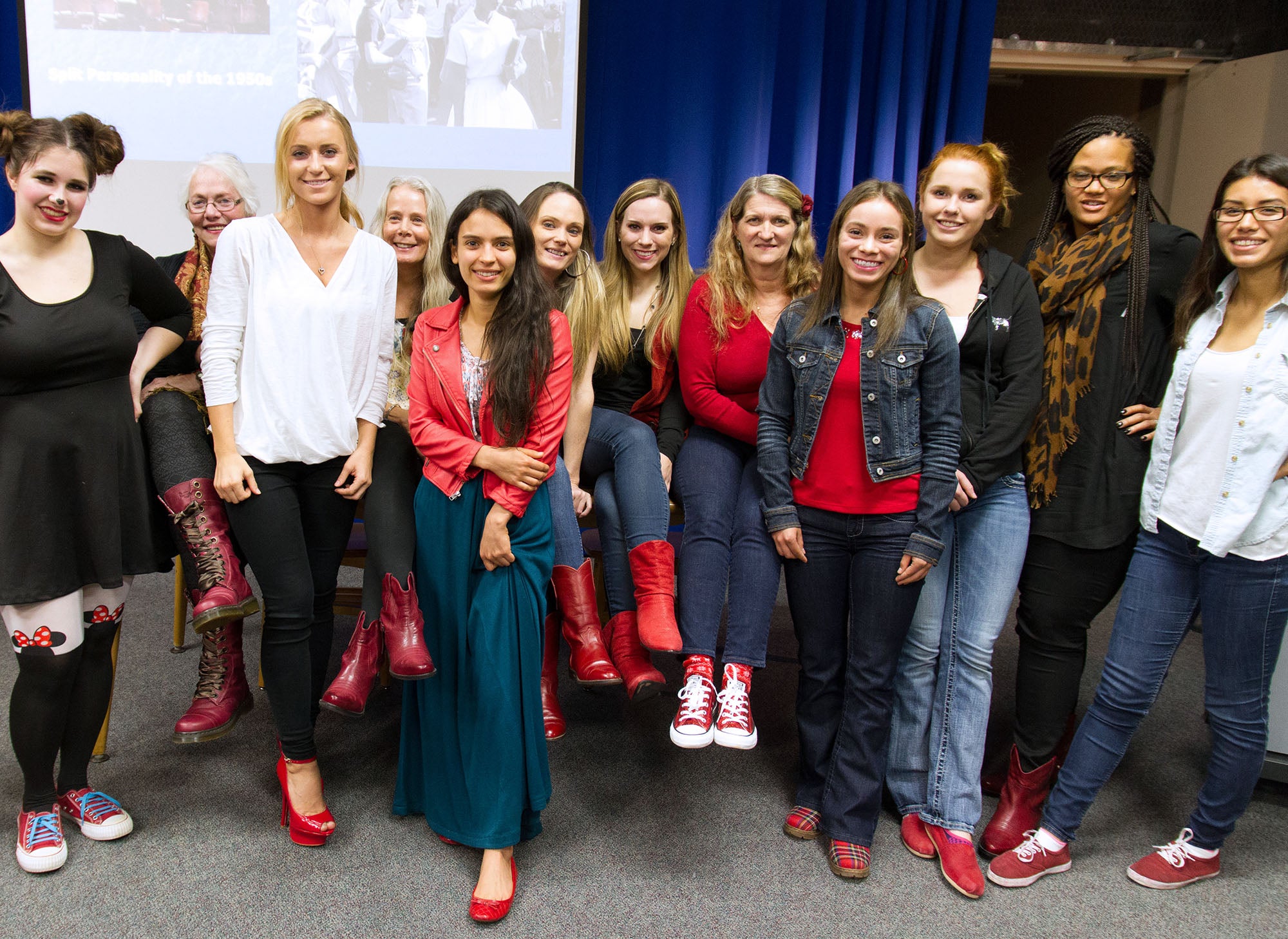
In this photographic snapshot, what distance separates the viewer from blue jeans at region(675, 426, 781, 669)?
2.15m

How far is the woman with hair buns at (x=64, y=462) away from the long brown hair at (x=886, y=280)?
1578 mm

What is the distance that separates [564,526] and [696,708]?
1.89 ft

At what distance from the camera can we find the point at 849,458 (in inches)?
79.4

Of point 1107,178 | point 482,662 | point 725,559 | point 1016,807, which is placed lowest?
point 1016,807

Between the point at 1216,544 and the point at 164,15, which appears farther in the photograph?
the point at 164,15

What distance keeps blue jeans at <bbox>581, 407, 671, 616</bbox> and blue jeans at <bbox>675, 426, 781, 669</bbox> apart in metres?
0.08

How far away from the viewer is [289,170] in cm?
198

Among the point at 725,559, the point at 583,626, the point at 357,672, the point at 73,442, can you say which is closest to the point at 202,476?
the point at 73,442

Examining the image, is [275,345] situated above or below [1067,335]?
below

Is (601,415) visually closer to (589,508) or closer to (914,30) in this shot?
→ (589,508)

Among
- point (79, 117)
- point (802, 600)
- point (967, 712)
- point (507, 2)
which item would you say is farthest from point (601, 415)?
point (507, 2)

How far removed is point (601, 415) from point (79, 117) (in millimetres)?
1425

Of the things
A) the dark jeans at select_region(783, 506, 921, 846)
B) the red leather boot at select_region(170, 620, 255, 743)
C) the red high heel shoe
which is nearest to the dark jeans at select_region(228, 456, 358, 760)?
the red high heel shoe

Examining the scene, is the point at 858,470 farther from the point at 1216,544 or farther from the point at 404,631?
the point at 404,631
